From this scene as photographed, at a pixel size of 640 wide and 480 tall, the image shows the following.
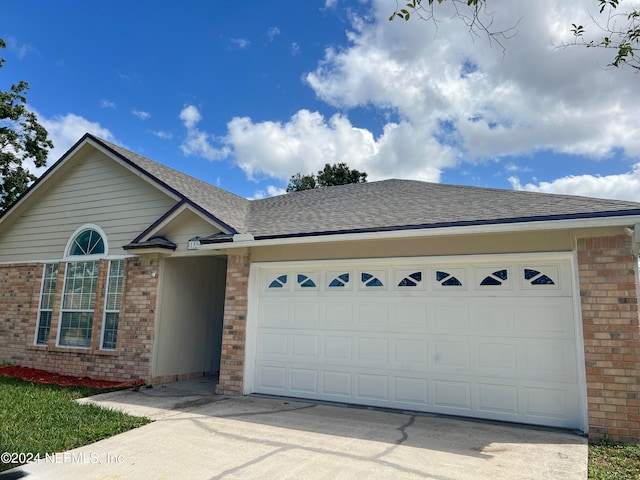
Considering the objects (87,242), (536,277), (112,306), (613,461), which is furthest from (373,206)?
(87,242)

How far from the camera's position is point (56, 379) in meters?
9.72

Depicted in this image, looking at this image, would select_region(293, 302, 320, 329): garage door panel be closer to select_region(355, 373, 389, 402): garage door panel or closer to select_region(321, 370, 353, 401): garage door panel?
select_region(321, 370, 353, 401): garage door panel

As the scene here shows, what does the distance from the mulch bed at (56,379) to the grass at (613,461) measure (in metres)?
8.23

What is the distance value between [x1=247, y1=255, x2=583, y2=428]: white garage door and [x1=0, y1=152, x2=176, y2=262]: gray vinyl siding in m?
3.84

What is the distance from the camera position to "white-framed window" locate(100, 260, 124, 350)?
10047 millimetres

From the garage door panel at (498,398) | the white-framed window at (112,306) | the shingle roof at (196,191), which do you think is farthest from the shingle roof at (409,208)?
the white-framed window at (112,306)

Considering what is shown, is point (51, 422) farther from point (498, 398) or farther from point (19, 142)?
point (19, 142)

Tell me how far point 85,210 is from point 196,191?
302 cm

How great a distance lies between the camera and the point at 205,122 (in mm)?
18125

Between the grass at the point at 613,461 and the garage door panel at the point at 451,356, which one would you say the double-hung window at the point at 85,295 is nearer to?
the garage door panel at the point at 451,356

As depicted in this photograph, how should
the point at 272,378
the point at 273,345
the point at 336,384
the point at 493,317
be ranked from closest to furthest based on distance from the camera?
the point at 493,317 → the point at 336,384 → the point at 272,378 → the point at 273,345

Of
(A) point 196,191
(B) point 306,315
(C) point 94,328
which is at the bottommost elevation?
(C) point 94,328

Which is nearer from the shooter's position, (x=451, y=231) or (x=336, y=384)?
(x=451, y=231)

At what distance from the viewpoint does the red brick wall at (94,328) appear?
9.59 metres
